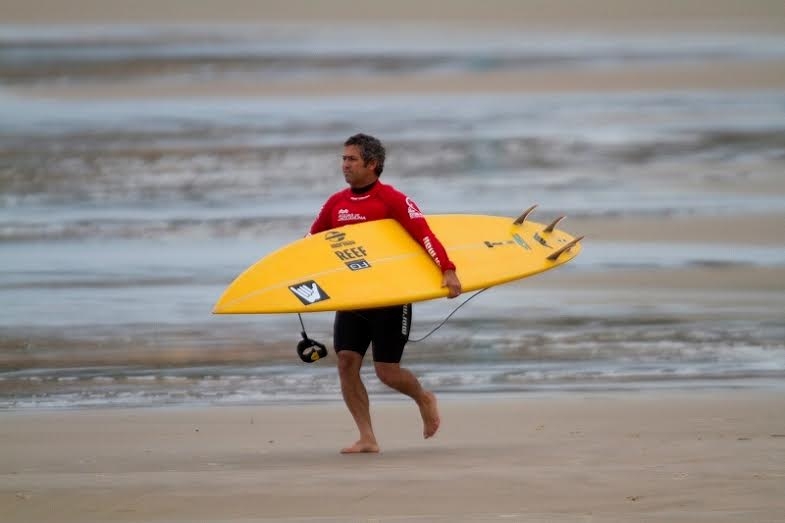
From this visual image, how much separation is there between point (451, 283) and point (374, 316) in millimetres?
366

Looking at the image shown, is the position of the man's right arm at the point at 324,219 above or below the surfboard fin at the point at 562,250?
above

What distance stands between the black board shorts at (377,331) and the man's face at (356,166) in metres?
0.57

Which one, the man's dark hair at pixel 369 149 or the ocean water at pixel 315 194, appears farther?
the ocean water at pixel 315 194

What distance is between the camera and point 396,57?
15.5 meters

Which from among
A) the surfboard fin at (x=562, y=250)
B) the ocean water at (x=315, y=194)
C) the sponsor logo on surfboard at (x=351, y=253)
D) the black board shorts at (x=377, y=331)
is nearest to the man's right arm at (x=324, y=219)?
the sponsor logo on surfboard at (x=351, y=253)

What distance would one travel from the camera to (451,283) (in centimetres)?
596

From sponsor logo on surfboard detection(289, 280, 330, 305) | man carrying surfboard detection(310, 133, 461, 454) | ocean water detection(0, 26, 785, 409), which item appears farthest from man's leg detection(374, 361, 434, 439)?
ocean water detection(0, 26, 785, 409)

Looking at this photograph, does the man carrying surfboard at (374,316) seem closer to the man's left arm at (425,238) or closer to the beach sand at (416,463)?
the man's left arm at (425,238)

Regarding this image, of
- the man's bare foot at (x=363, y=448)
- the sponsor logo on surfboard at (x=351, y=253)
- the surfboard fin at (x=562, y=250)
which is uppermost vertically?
the sponsor logo on surfboard at (x=351, y=253)

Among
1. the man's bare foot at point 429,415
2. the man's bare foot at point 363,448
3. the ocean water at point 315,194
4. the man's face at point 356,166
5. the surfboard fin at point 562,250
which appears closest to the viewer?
the man's face at point 356,166

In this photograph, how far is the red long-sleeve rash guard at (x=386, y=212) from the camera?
5.93 meters

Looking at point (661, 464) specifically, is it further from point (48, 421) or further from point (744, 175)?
point (744, 175)

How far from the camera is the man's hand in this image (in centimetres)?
595

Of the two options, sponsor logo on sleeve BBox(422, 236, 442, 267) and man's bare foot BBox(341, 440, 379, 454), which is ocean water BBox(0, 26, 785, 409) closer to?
man's bare foot BBox(341, 440, 379, 454)
